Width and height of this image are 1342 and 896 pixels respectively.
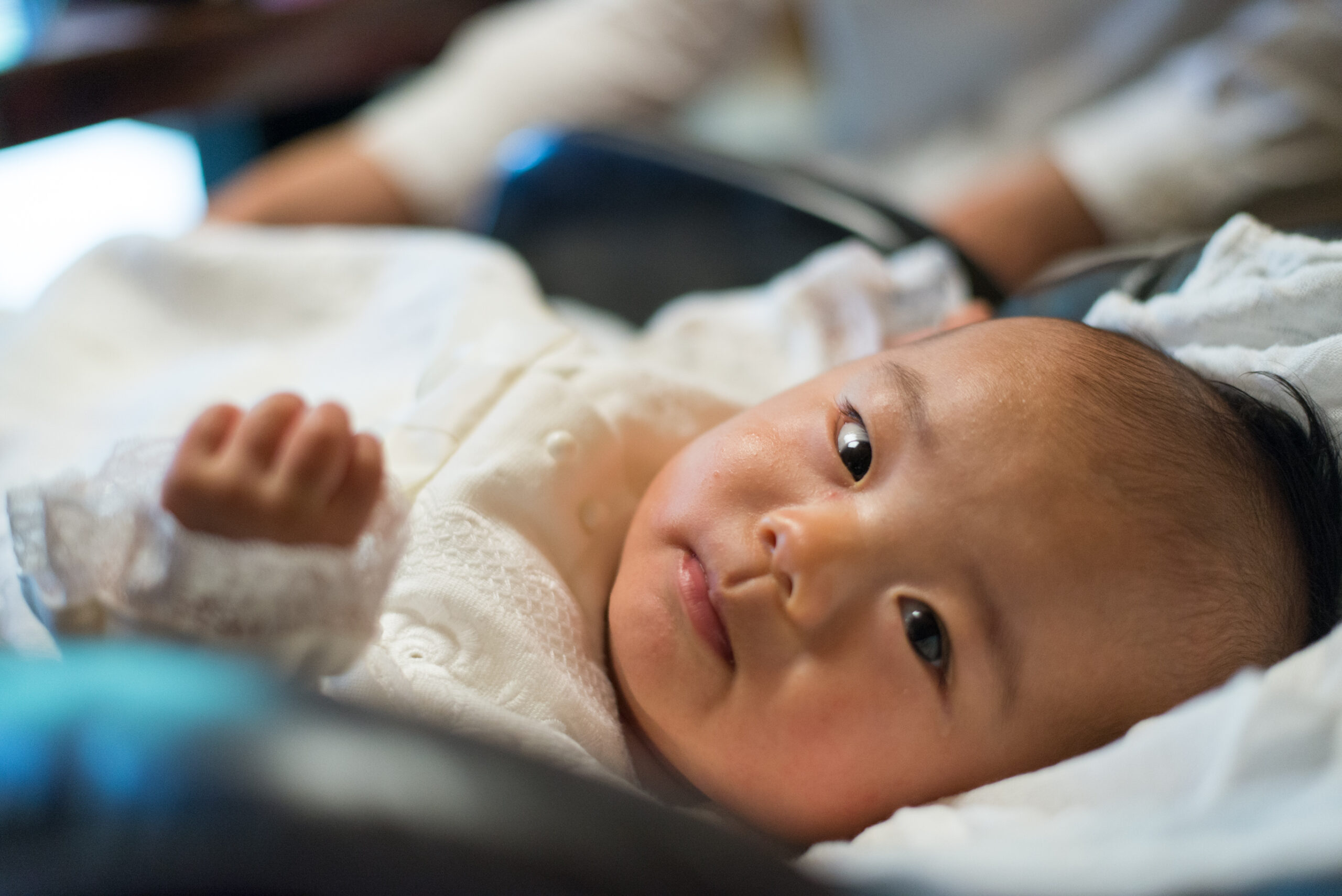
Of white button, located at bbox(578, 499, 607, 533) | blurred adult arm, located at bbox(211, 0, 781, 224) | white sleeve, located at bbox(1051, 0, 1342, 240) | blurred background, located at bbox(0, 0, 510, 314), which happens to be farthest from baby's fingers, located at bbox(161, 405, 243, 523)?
white sleeve, located at bbox(1051, 0, 1342, 240)

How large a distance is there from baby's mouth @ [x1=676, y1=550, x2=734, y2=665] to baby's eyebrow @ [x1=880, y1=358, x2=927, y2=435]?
143 mm

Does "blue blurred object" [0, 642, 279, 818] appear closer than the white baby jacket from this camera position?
Yes

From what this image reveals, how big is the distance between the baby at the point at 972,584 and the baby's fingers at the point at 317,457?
8.0 inches

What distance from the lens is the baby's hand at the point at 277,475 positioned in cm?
40

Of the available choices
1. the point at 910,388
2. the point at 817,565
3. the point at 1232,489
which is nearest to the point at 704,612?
the point at 817,565

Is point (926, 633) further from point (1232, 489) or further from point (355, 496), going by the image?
point (355, 496)

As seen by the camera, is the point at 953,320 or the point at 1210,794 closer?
the point at 1210,794

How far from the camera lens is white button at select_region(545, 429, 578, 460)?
63 centimetres

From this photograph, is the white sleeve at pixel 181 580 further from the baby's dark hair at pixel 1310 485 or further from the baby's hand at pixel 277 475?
the baby's dark hair at pixel 1310 485

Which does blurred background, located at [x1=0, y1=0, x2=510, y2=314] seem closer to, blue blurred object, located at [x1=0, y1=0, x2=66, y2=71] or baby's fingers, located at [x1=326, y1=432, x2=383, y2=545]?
blue blurred object, located at [x1=0, y1=0, x2=66, y2=71]

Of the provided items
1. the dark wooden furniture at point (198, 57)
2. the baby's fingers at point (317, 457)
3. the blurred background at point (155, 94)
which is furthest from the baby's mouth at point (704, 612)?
the dark wooden furniture at point (198, 57)

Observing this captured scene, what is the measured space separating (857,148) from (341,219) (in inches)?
26.8

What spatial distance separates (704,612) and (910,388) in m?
0.17

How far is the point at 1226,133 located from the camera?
99 cm
